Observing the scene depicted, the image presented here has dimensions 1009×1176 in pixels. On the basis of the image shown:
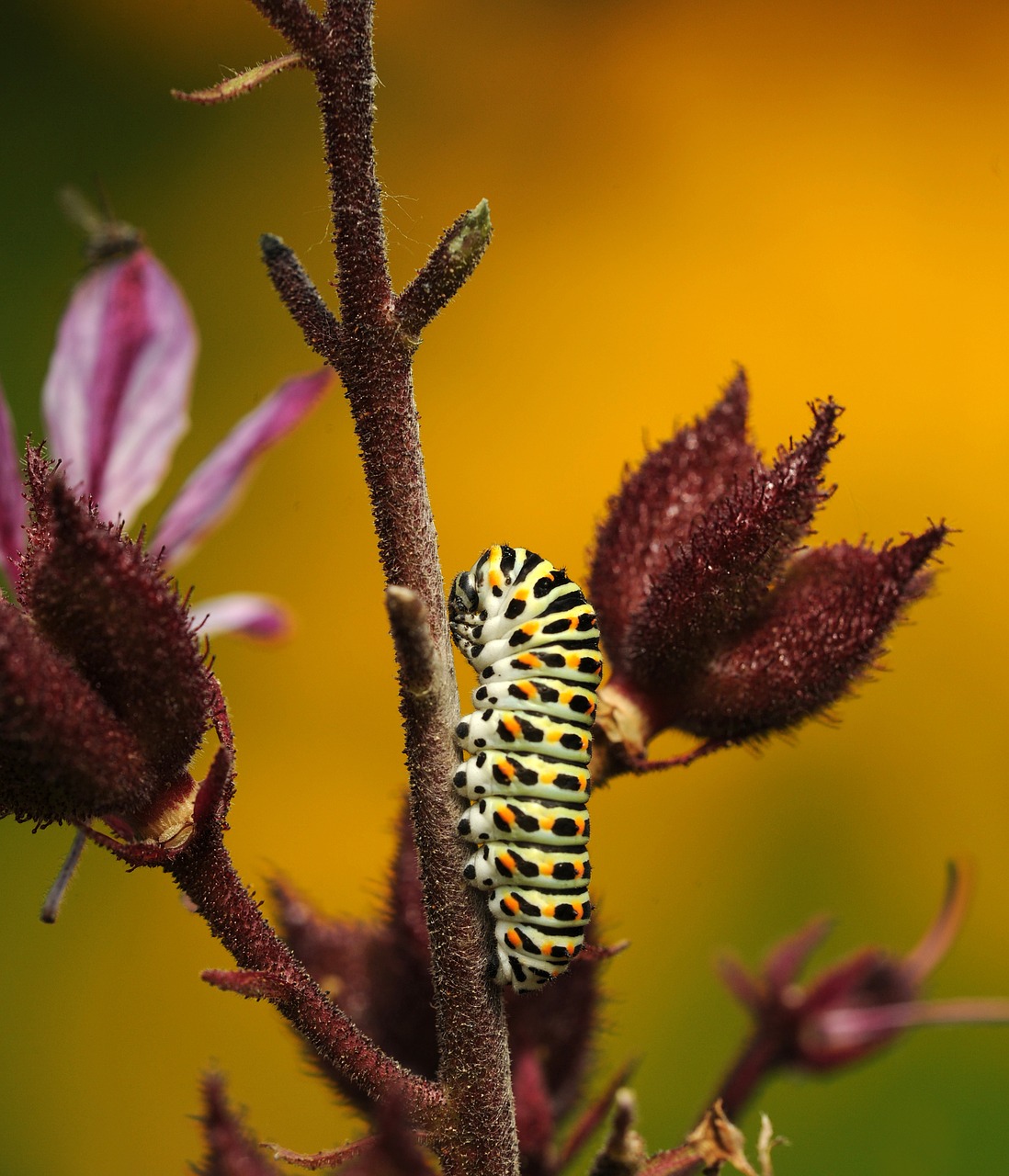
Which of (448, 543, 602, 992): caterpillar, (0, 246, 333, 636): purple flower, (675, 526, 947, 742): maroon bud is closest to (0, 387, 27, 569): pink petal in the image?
(0, 246, 333, 636): purple flower

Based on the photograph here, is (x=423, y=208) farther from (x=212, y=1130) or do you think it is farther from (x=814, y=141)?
(x=212, y=1130)

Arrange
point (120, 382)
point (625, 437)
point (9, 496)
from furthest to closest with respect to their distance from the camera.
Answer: point (625, 437) < point (120, 382) < point (9, 496)

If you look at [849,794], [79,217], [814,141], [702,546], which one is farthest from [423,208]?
[702,546]

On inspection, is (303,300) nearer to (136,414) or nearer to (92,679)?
(92,679)

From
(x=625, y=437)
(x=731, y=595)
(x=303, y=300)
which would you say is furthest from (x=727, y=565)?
(x=625, y=437)

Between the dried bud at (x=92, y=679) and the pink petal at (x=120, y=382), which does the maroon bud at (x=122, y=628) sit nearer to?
the dried bud at (x=92, y=679)

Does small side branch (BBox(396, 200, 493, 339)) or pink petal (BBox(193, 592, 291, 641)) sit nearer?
small side branch (BBox(396, 200, 493, 339))

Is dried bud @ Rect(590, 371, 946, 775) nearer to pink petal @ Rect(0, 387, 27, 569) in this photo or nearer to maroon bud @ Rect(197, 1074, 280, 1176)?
maroon bud @ Rect(197, 1074, 280, 1176)
